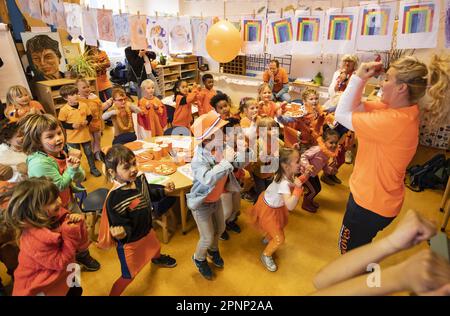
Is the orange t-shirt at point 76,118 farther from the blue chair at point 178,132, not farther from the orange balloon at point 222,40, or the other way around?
the orange balloon at point 222,40

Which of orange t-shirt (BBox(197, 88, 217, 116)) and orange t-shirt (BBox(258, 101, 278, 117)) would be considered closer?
orange t-shirt (BBox(258, 101, 278, 117))

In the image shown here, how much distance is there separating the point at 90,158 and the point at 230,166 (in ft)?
8.87

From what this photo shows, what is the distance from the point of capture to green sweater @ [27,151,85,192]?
1909 millimetres

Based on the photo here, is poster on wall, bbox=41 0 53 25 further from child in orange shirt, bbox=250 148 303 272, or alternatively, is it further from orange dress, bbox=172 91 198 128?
child in orange shirt, bbox=250 148 303 272

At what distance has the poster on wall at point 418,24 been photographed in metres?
3.29

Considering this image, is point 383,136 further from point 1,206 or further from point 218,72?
point 218,72

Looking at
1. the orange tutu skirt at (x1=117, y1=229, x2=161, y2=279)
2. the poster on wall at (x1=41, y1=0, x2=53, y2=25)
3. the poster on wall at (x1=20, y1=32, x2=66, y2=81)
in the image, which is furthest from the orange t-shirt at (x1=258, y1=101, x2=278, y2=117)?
the poster on wall at (x1=20, y1=32, x2=66, y2=81)

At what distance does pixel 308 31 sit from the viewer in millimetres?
4223

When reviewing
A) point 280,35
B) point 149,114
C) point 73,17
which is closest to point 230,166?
point 149,114

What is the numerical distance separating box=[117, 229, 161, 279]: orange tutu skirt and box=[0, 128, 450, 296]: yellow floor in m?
0.42

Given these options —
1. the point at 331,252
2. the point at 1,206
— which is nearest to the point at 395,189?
the point at 331,252

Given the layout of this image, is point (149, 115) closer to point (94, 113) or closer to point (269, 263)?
point (94, 113)

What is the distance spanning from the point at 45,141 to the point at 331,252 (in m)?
2.59

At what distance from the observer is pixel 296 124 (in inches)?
146
